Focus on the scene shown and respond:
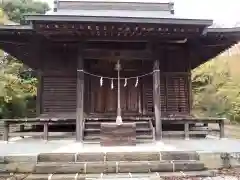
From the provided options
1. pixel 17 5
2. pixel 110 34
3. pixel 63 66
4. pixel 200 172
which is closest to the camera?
pixel 200 172

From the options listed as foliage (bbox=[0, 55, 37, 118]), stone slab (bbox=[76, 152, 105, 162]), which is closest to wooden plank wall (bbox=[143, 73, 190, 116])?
stone slab (bbox=[76, 152, 105, 162])

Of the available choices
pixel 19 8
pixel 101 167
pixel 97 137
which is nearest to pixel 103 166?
pixel 101 167

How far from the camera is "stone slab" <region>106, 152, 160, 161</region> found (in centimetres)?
593

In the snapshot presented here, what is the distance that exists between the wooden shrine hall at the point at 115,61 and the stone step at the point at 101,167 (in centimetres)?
240

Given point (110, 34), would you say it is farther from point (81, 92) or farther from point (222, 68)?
point (222, 68)

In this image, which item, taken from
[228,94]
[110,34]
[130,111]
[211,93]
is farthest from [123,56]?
[211,93]

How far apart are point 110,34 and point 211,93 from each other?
16467mm

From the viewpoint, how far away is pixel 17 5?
26047 millimetres

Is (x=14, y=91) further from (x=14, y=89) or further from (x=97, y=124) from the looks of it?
(x=97, y=124)

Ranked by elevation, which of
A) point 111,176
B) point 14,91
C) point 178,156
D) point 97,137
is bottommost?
point 111,176

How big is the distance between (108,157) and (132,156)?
0.53 m

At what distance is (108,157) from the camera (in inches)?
234

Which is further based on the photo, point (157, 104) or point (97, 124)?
point (97, 124)

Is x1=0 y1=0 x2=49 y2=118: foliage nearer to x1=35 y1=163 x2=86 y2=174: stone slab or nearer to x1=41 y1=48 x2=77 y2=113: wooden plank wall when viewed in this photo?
x1=41 y1=48 x2=77 y2=113: wooden plank wall
